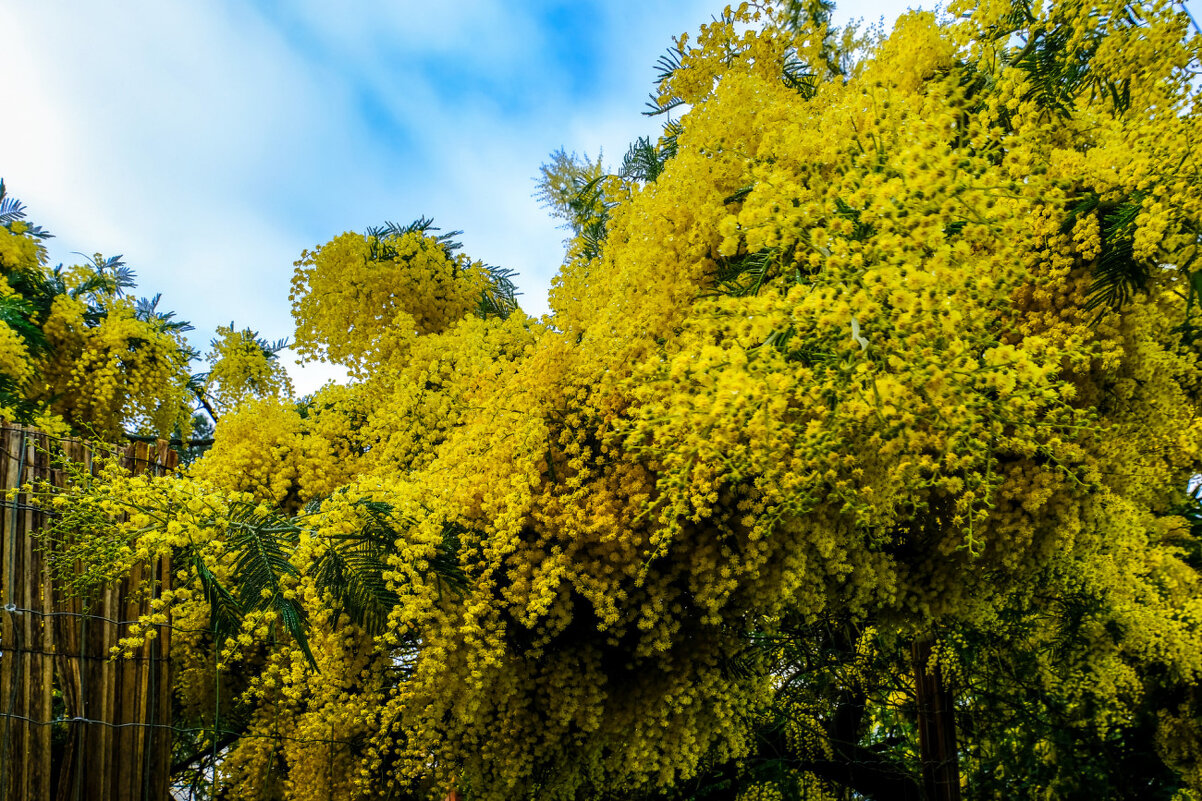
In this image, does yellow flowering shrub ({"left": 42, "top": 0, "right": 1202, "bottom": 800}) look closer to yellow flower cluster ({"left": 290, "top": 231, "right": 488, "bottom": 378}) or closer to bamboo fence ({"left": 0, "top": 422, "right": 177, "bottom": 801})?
bamboo fence ({"left": 0, "top": 422, "right": 177, "bottom": 801})

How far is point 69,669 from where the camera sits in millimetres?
2762

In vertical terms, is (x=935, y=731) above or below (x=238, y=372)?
below

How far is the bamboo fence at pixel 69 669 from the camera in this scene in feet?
8.32

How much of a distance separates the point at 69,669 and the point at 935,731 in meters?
4.68

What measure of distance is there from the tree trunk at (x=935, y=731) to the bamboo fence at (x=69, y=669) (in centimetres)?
407

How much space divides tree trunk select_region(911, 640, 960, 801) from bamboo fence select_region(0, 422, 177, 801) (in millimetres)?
4068

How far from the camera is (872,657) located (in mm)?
5828

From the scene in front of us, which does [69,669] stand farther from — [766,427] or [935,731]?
[935,731]

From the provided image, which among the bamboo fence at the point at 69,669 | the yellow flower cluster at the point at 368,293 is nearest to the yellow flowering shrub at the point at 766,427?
the bamboo fence at the point at 69,669

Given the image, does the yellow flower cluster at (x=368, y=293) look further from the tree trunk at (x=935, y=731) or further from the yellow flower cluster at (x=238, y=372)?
the tree trunk at (x=935, y=731)

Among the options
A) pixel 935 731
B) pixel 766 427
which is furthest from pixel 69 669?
pixel 935 731

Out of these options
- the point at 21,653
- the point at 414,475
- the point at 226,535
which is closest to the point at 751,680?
the point at 414,475

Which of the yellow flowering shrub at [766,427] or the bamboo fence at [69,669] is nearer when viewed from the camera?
the yellow flowering shrub at [766,427]

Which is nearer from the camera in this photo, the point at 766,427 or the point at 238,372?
the point at 766,427
